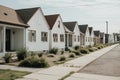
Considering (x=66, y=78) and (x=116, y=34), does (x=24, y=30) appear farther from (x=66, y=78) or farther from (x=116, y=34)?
(x=116, y=34)

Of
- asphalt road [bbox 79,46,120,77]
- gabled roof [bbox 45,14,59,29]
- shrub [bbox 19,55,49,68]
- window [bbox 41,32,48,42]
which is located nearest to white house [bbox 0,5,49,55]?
window [bbox 41,32,48,42]

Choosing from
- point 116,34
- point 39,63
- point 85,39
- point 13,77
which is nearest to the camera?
point 13,77

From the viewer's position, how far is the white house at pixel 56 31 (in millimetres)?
30092

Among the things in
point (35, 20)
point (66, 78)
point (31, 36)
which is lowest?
point (66, 78)

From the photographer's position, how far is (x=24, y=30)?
22719 mm

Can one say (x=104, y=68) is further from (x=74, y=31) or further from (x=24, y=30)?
(x=74, y=31)

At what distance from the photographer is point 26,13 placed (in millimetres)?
25391

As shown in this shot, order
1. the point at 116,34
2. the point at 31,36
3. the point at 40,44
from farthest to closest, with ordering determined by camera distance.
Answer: the point at 116,34 → the point at 40,44 → the point at 31,36

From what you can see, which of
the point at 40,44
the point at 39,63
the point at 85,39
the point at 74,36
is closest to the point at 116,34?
the point at 85,39

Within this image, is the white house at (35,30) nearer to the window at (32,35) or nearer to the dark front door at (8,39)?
the window at (32,35)

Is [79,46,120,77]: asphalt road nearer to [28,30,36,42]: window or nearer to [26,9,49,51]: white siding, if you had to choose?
[26,9,49,51]: white siding

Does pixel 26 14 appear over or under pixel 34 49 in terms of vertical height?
over

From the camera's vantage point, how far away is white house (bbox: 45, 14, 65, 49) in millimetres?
30092

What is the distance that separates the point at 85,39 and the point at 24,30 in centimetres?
3077
